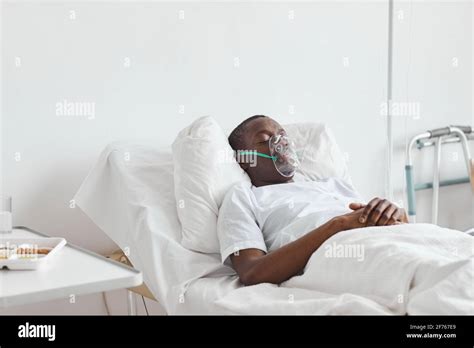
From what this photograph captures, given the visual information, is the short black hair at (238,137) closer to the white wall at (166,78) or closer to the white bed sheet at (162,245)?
the white bed sheet at (162,245)

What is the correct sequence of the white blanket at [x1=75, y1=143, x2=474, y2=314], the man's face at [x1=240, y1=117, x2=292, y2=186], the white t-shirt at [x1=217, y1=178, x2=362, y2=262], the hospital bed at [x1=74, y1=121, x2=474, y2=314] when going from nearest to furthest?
the white blanket at [x1=75, y1=143, x2=474, y2=314], the hospital bed at [x1=74, y1=121, x2=474, y2=314], the white t-shirt at [x1=217, y1=178, x2=362, y2=262], the man's face at [x1=240, y1=117, x2=292, y2=186]

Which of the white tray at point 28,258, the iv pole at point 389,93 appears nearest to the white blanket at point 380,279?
the white tray at point 28,258

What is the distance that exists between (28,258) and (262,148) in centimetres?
88

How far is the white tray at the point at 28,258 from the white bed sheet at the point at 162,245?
0.32 m

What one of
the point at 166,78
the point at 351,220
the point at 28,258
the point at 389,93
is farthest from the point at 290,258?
the point at 389,93

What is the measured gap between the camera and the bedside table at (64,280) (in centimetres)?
132

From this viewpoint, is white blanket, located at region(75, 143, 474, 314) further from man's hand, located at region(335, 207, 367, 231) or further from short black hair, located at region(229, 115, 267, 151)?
short black hair, located at region(229, 115, 267, 151)

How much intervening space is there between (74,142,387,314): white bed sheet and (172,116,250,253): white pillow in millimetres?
51

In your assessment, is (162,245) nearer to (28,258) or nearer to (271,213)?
(271,213)

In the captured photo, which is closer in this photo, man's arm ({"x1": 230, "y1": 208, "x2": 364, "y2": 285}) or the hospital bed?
the hospital bed

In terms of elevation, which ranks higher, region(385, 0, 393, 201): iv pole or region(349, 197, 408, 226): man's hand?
region(385, 0, 393, 201): iv pole

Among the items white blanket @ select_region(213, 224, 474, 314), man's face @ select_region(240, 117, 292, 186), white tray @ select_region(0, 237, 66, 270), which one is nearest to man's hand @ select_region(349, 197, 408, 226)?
white blanket @ select_region(213, 224, 474, 314)

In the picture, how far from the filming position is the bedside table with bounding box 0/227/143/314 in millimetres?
1316
